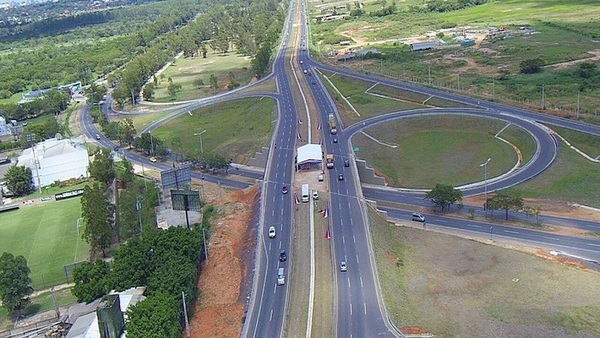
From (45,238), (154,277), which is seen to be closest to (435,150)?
(154,277)

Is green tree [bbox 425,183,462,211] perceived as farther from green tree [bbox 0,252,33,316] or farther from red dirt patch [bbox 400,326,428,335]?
green tree [bbox 0,252,33,316]

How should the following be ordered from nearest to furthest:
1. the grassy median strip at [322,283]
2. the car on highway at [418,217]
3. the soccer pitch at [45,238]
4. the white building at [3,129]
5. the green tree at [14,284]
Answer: the grassy median strip at [322,283] < the green tree at [14,284] < the soccer pitch at [45,238] < the car on highway at [418,217] < the white building at [3,129]

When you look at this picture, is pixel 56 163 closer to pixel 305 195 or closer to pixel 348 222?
pixel 305 195

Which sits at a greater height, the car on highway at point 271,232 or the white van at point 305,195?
the white van at point 305,195

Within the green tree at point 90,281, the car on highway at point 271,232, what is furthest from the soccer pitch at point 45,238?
the car on highway at point 271,232

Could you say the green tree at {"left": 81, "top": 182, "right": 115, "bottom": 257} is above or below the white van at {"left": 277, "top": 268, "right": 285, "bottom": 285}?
above

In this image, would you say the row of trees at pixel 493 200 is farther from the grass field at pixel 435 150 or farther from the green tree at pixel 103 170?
the green tree at pixel 103 170

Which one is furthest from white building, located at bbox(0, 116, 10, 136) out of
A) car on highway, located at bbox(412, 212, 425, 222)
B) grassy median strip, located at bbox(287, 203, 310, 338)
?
car on highway, located at bbox(412, 212, 425, 222)
